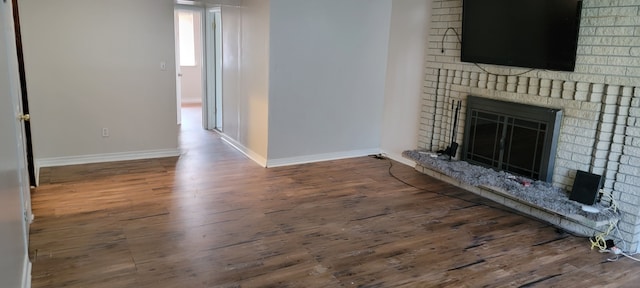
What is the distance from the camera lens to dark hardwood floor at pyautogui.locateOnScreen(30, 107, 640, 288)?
9.56 ft

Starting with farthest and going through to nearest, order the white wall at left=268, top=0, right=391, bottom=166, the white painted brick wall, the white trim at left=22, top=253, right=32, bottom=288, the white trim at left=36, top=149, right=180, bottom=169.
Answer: the white wall at left=268, top=0, right=391, bottom=166 → the white trim at left=36, top=149, right=180, bottom=169 → the white painted brick wall → the white trim at left=22, top=253, right=32, bottom=288

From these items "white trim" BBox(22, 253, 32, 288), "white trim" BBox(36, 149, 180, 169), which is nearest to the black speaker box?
"white trim" BBox(22, 253, 32, 288)

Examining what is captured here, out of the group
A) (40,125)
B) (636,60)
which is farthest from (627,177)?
(40,125)

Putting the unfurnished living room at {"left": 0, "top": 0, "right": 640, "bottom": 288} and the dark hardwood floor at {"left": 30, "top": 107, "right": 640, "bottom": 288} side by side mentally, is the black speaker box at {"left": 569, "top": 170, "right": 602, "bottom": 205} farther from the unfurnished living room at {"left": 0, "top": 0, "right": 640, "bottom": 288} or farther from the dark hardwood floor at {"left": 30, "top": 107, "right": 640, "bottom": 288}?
the dark hardwood floor at {"left": 30, "top": 107, "right": 640, "bottom": 288}

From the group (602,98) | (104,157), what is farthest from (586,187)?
(104,157)

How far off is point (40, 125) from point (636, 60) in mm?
5609

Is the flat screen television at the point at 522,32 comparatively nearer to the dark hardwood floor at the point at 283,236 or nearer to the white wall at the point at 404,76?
the white wall at the point at 404,76

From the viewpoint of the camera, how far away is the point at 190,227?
357 cm

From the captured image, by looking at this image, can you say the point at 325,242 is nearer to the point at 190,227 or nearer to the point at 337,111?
the point at 190,227

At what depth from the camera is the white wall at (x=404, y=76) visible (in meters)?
5.39

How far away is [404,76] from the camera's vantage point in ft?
18.7

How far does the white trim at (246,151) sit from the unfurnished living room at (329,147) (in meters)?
0.07

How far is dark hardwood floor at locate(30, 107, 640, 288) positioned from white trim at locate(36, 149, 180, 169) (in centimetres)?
18

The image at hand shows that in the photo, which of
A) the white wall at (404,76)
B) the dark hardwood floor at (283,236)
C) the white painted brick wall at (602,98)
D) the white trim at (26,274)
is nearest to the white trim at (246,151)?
the dark hardwood floor at (283,236)
